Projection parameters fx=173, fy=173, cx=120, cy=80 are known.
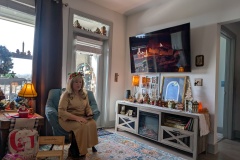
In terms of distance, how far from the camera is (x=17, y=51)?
9.20ft

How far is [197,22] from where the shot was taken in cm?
296

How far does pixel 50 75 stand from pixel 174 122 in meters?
2.22

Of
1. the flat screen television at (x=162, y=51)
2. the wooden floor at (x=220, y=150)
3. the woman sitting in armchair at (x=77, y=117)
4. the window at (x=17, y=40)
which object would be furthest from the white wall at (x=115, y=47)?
the woman sitting in armchair at (x=77, y=117)

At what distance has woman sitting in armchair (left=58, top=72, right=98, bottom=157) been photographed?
223 centimetres

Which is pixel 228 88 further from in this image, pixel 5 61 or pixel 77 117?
pixel 5 61

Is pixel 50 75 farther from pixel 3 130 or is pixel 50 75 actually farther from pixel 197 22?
pixel 197 22

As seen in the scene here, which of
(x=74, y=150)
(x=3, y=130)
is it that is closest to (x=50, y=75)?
(x=3, y=130)

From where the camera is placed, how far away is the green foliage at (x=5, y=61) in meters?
2.46

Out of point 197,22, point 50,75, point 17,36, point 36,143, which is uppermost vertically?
point 197,22

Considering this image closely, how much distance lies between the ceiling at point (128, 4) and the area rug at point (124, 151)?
8.88 feet

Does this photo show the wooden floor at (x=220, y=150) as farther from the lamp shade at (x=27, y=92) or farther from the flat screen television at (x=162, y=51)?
the lamp shade at (x=27, y=92)

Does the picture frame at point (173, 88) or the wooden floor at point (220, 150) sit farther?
the picture frame at point (173, 88)

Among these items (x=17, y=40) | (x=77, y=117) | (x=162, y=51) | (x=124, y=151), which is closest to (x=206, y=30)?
(x=162, y=51)

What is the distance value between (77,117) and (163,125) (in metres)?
1.45
